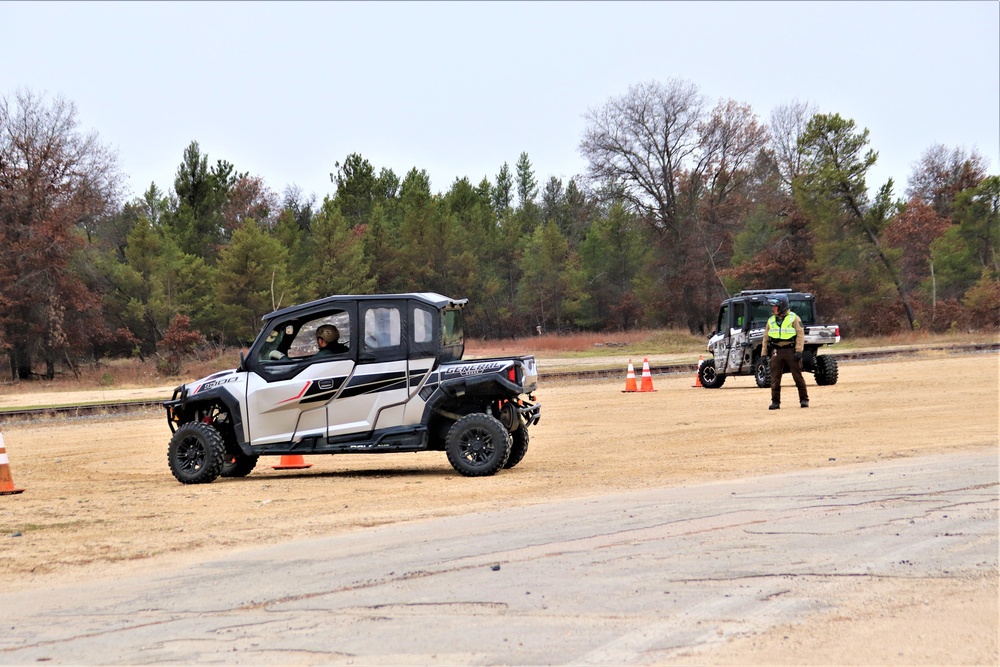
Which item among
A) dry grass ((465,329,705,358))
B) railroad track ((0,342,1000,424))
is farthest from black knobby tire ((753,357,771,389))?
dry grass ((465,329,705,358))

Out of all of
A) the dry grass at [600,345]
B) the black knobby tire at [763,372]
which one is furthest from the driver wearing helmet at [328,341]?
the dry grass at [600,345]

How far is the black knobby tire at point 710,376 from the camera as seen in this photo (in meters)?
28.4

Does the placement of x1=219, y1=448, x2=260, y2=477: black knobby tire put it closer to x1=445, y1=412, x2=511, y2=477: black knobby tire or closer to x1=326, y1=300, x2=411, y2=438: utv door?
x1=326, y1=300, x2=411, y2=438: utv door

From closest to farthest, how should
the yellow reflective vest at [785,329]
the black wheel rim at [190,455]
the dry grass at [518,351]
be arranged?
the black wheel rim at [190,455], the yellow reflective vest at [785,329], the dry grass at [518,351]

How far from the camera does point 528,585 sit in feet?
23.0

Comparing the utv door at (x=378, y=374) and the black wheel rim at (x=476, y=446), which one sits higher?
the utv door at (x=378, y=374)

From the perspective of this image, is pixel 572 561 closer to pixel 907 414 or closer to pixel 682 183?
pixel 907 414

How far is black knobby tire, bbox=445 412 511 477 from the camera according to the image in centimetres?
1252

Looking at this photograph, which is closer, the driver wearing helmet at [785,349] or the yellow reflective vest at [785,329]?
the driver wearing helmet at [785,349]

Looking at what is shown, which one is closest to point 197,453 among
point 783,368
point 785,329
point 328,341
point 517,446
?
point 328,341

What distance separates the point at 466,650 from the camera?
5.68 m

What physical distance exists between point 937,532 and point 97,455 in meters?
13.5

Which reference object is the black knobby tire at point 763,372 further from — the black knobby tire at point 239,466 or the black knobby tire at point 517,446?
the black knobby tire at point 239,466

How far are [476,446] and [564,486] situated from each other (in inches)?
53.3
